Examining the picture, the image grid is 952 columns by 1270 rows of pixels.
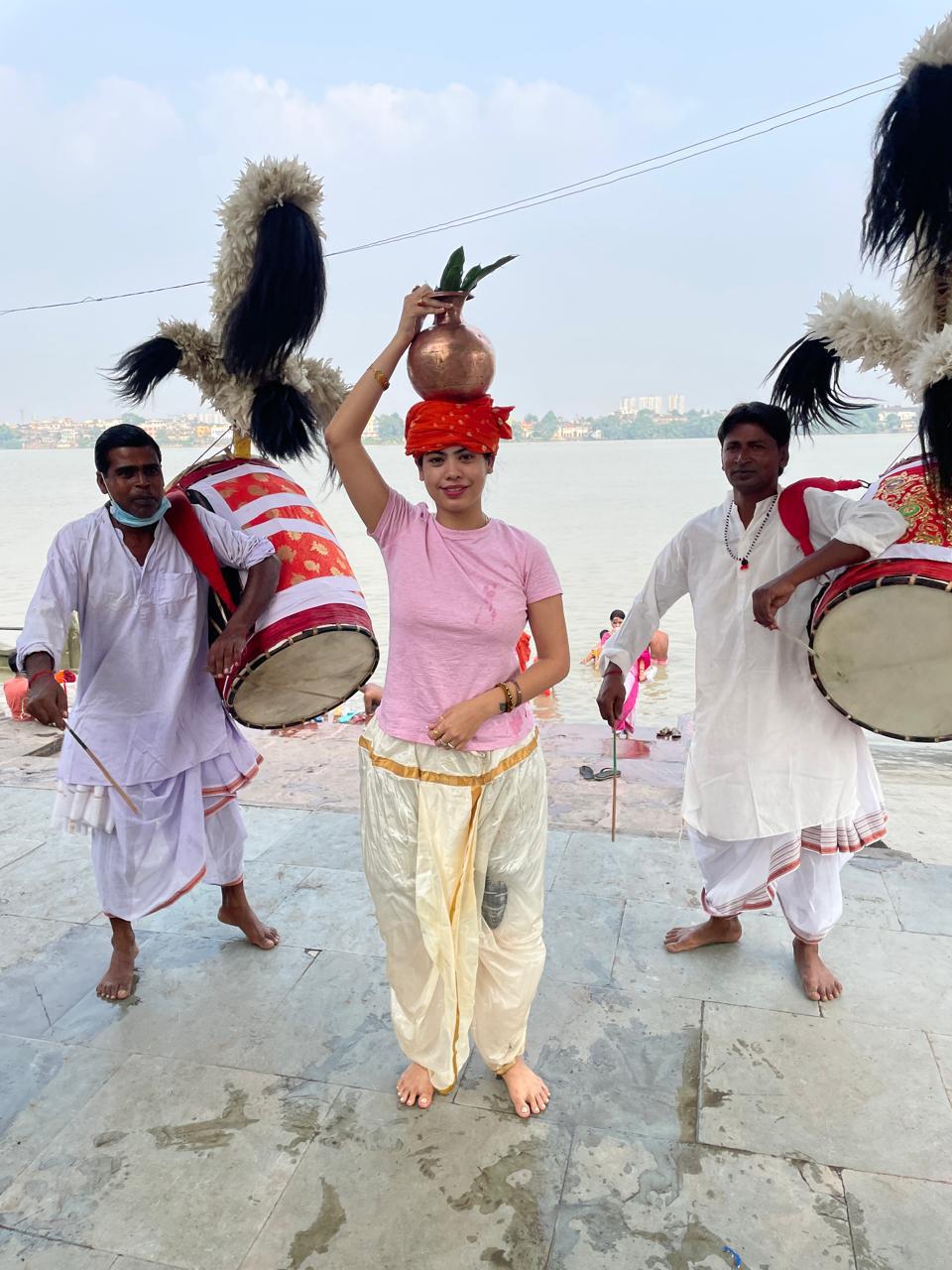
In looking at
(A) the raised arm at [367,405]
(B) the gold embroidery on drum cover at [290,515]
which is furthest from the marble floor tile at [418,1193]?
(B) the gold embroidery on drum cover at [290,515]

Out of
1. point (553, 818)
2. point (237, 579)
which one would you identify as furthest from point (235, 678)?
point (553, 818)

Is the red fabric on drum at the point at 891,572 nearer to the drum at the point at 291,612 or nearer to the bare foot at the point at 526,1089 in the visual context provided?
the drum at the point at 291,612

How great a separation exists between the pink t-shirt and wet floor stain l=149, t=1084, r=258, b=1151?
3.40 feet

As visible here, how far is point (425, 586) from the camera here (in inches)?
77.8

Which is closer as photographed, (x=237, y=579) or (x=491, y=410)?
(x=491, y=410)

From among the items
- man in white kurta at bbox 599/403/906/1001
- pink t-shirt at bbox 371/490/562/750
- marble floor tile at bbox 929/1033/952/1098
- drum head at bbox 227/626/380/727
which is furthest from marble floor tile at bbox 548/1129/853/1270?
drum head at bbox 227/626/380/727

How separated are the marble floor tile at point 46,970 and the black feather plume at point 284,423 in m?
1.77

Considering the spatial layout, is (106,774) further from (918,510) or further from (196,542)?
(918,510)

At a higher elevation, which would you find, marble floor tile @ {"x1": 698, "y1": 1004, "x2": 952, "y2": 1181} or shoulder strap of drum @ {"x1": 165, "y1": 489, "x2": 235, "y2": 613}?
shoulder strap of drum @ {"x1": 165, "y1": 489, "x2": 235, "y2": 613}

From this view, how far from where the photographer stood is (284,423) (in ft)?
9.48

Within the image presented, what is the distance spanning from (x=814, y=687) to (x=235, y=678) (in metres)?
1.69

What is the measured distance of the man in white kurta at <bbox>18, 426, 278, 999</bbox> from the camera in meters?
2.40

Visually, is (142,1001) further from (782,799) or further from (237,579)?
(782,799)

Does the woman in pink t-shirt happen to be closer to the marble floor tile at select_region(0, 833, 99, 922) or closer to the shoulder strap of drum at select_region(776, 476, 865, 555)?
the shoulder strap of drum at select_region(776, 476, 865, 555)
